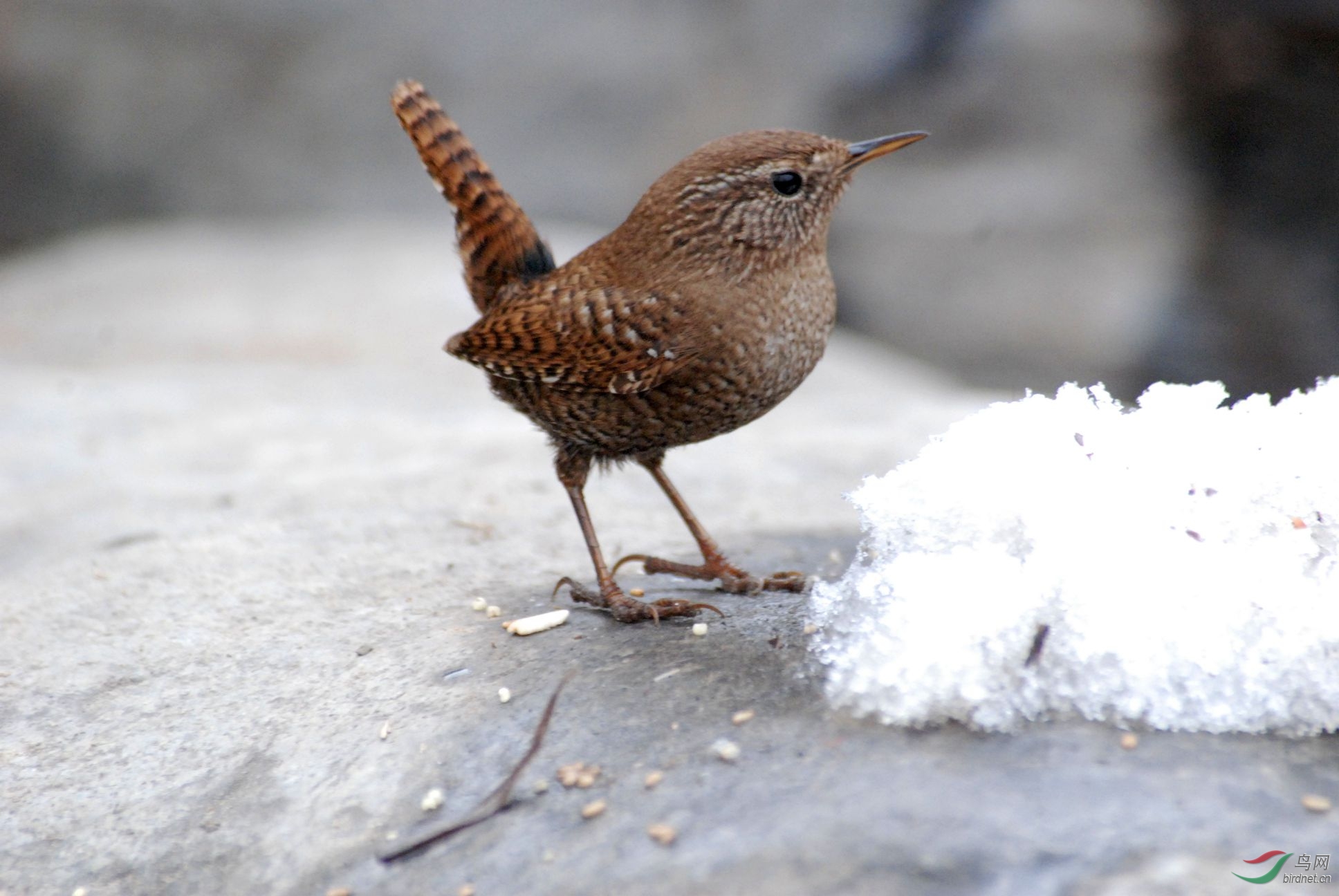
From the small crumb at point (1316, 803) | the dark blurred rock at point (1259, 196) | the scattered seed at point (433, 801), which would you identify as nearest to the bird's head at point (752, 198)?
the scattered seed at point (433, 801)

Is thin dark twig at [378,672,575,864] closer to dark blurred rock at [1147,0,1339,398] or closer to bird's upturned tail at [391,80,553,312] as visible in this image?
bird's upturned tail at [391,80,553,312]

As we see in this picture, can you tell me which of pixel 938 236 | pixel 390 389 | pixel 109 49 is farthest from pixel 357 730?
pixel 109 49

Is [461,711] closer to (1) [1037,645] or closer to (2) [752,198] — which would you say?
(1) [1037,645]

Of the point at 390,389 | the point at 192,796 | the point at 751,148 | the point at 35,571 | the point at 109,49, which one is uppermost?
the point at 109,49

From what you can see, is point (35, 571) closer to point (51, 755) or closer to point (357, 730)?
point (51, 755)

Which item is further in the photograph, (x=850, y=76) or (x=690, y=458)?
(x=850, y=76)
